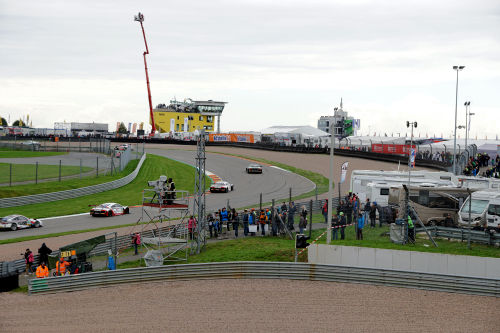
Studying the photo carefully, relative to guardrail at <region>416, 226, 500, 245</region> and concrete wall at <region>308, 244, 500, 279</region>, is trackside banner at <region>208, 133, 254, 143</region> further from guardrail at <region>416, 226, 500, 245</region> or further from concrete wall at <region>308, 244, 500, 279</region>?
concrete wall at <region>308, 244, 500, 279</region>

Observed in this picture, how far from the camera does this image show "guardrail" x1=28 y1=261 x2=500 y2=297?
15844 millimetres

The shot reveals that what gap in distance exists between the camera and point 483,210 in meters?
20.8

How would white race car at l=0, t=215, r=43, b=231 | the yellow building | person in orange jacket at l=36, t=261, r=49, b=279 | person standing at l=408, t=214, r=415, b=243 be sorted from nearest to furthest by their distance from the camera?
person in orange jacket at l=36, t=261, r=49, b=279, person standing at l=408, t=214, r=415, b=243, white race car at l=0, t=215, r=43, b=231, the yellow building

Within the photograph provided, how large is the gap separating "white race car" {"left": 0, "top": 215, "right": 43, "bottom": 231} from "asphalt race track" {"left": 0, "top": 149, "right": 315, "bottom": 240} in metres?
0.28

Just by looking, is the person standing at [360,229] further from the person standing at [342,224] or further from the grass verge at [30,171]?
the grass verge at [30,171]

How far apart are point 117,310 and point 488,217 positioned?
1418 cm

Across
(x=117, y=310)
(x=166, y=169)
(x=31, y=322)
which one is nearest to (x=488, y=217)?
(x=117, y=310)

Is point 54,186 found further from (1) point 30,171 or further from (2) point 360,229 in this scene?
(2) point 360,229

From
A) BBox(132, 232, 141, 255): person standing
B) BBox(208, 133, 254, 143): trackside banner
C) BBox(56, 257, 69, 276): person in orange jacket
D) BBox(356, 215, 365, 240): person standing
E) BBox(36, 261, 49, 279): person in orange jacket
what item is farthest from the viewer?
BBox(208, 133, 254, 143): trackside banner

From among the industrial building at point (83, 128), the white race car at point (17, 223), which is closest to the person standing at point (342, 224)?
the white race car at point (17, 223)

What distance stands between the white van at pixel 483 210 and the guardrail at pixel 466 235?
2608 mm

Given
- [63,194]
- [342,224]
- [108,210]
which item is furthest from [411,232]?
[63,194]

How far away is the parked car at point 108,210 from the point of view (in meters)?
30.0

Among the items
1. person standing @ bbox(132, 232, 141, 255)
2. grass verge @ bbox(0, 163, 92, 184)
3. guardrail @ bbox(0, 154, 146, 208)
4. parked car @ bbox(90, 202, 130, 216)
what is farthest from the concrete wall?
grass verge @ bbox(0, 163, 92, 184)
